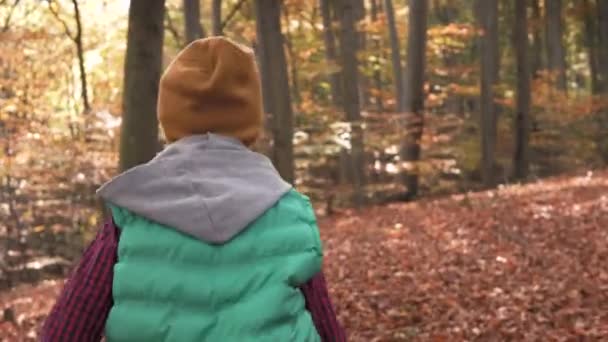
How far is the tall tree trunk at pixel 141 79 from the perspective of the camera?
688 cm

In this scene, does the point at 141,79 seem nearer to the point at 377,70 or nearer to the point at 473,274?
the point at 473,274

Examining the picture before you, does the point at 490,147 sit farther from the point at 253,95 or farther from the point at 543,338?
the point at 253,95

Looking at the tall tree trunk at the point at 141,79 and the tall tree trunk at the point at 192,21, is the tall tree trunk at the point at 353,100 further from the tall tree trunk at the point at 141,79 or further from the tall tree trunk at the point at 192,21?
the tall tree trunk at the point at 141,79

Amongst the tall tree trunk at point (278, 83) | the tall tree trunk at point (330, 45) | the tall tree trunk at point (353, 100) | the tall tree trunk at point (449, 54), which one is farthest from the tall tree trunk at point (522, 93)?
the tall tree trunk at point (278, 83)

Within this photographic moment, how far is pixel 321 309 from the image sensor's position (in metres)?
1.88

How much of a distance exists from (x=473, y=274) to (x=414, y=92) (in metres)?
9.77

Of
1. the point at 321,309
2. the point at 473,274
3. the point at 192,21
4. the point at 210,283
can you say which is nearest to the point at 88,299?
the point at 210,283

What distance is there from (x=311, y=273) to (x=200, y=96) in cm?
46

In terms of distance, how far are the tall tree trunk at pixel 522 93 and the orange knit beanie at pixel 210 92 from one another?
18.1m

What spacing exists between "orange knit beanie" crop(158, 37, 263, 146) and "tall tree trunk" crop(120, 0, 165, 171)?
5.15 m

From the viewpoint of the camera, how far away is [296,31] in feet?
94.4

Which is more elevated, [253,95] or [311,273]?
[253,95]

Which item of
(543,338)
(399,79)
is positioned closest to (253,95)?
(543,338)

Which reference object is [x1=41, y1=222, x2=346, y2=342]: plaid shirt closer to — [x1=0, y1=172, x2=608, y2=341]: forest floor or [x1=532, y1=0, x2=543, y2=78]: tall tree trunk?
[x1=0, y1=172, x2=608, y2=341]: forest floor
